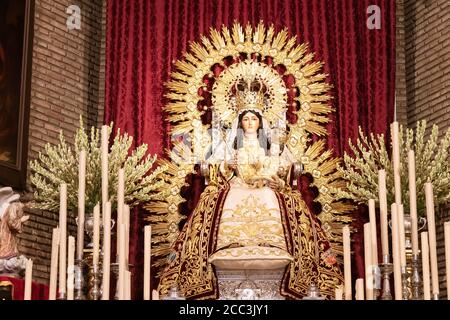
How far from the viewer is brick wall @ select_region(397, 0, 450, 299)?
8797mm

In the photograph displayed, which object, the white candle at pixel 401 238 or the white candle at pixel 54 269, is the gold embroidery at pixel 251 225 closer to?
the white candle at pixel 54 269

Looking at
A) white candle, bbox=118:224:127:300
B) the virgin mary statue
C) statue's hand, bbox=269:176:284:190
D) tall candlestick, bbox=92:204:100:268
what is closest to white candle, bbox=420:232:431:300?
white candle, bbox=118:224:127:300

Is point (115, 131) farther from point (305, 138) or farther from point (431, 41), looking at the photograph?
point (431, 41)

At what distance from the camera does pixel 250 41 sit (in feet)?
31.0

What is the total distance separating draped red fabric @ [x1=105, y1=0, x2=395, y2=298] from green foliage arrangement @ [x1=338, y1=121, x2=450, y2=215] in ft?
1.09

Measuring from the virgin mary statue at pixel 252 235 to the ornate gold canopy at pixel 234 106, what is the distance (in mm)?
436

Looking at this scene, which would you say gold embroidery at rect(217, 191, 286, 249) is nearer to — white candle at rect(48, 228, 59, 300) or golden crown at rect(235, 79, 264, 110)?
golden crown at rect(235, 79, 264, 110)

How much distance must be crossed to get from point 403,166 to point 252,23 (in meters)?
2.43

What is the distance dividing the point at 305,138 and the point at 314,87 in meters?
0.55

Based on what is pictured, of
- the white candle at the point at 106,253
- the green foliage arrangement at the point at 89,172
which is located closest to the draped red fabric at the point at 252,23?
the green foliage arrangement at the point at 89,172

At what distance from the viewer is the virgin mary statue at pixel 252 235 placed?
7.54 meters

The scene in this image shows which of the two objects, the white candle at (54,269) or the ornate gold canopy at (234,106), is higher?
the ornate gold canopy at (234,106)

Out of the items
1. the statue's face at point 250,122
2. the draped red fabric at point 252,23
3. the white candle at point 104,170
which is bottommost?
the white candle at point 104,170

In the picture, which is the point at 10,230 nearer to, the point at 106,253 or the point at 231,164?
the point at 231,164
